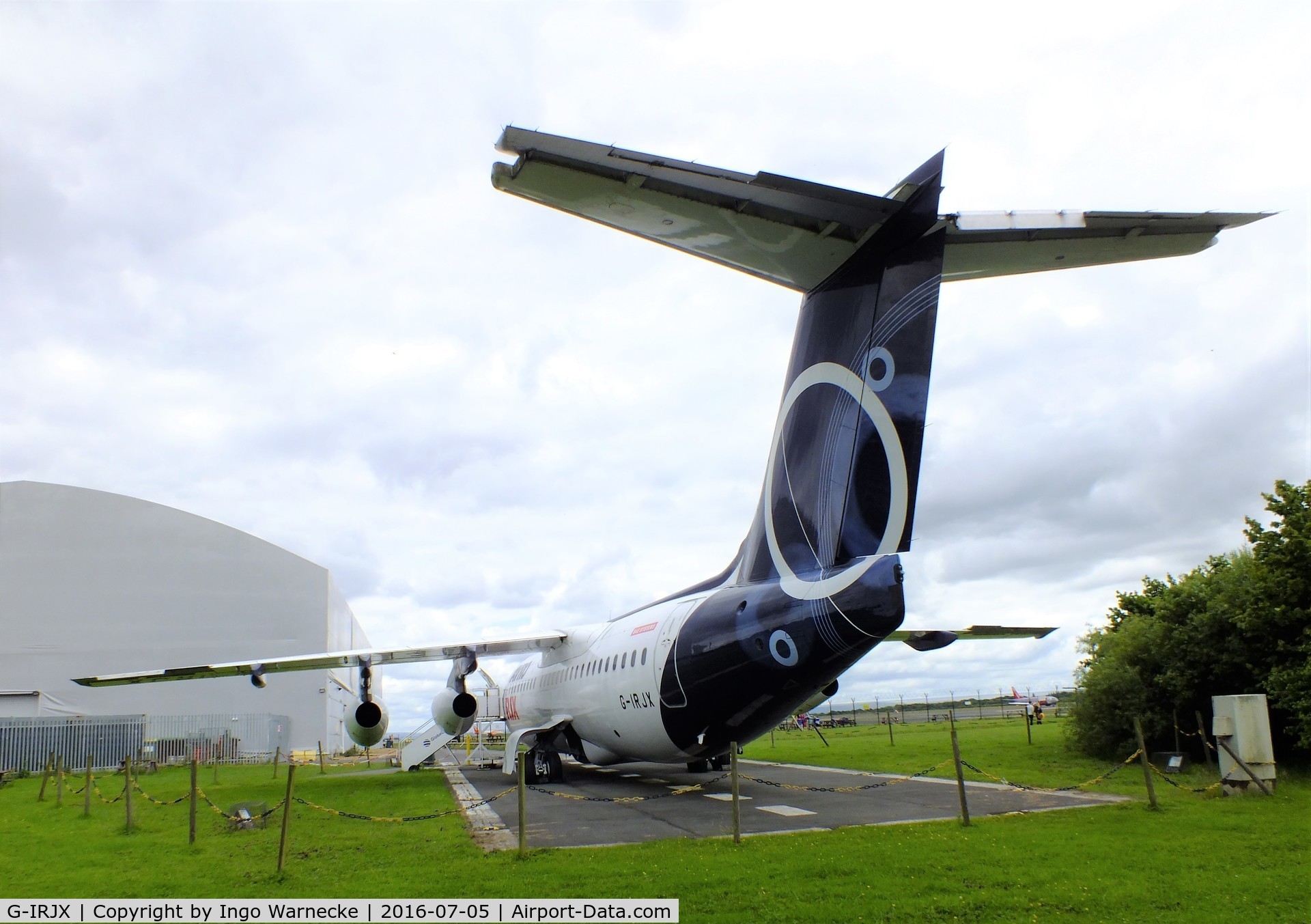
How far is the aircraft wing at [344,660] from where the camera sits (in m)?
16.0

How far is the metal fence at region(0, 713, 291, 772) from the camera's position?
2942 cm

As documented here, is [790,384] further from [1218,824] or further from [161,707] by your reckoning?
[161,707]

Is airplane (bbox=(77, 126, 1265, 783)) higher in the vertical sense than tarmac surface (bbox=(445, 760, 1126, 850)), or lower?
higher

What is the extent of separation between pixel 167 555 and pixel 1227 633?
38366mm

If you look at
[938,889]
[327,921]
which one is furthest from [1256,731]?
[327,921]

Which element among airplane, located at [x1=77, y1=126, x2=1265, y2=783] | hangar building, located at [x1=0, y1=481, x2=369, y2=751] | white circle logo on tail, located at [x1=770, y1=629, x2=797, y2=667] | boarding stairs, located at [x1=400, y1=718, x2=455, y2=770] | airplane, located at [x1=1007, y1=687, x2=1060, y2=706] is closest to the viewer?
airplane, located at [x1=77, y1=126, x2=1265, y2=783]

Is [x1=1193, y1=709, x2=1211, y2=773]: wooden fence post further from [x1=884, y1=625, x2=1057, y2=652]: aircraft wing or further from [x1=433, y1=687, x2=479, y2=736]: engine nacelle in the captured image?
[x1=433, y1=687, x2=479, y2=736]: engine nacelle

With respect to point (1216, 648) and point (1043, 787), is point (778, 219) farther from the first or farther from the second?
point (1216, 648)

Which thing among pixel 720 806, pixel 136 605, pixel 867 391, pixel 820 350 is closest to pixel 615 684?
pixel 720 806

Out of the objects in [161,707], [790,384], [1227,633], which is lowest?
[161,707]

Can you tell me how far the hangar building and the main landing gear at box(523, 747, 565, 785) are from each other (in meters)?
21.4

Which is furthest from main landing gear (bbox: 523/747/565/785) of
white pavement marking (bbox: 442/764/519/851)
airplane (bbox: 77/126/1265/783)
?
airplane (bbox: 77/126/1265/783)

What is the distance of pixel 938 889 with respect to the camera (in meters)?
6.55

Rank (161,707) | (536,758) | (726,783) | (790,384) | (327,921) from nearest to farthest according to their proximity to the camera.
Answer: (327,921) < (790,384) < (726,783) < (536,758) < (161,707)
